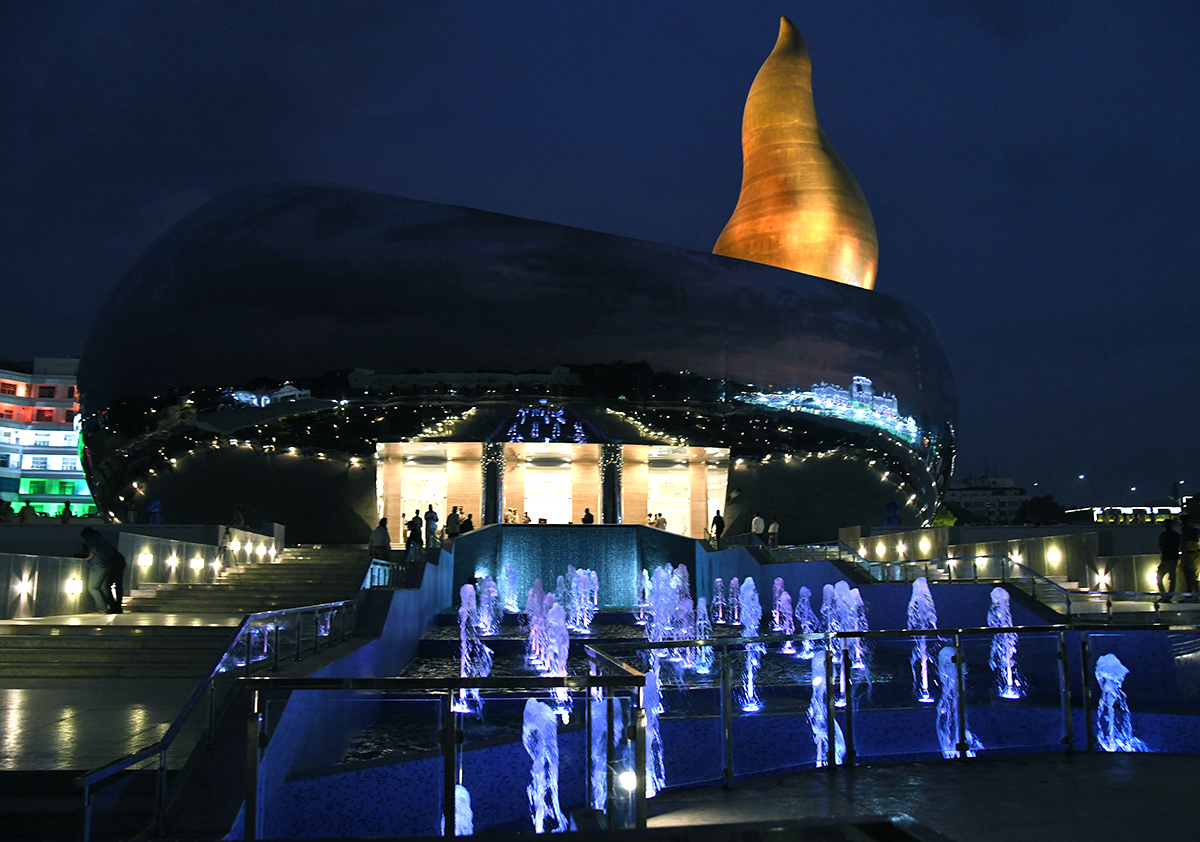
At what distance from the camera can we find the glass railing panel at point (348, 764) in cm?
547

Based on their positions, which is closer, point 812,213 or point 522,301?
point 522,301

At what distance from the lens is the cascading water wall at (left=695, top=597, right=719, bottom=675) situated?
7930 mm

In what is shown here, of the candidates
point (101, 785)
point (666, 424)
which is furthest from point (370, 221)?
point (101, 785)

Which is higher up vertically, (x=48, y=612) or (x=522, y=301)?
(x=522, y=301)

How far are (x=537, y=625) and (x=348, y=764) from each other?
13.2 metres

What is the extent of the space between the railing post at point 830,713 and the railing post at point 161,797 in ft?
17.2

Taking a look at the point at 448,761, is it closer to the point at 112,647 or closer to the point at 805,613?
the point at 112,647

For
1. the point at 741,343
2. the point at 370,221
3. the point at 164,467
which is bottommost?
the point at 164,467

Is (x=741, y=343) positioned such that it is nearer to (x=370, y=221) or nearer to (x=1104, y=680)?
(x=370, y=221)

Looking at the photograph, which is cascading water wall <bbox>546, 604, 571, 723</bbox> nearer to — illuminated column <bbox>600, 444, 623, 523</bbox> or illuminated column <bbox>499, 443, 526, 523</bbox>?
illuminated column <bbox>600, 444, 623, 523</bbox>

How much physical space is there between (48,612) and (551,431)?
19.2 m

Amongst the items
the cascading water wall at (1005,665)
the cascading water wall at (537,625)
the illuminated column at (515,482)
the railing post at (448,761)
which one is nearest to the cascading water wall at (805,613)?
the cascading water wall at (537,625)

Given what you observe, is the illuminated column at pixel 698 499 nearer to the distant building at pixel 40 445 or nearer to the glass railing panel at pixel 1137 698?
the glass railing panel at pixel 1137 698

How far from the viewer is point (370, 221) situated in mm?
31141
